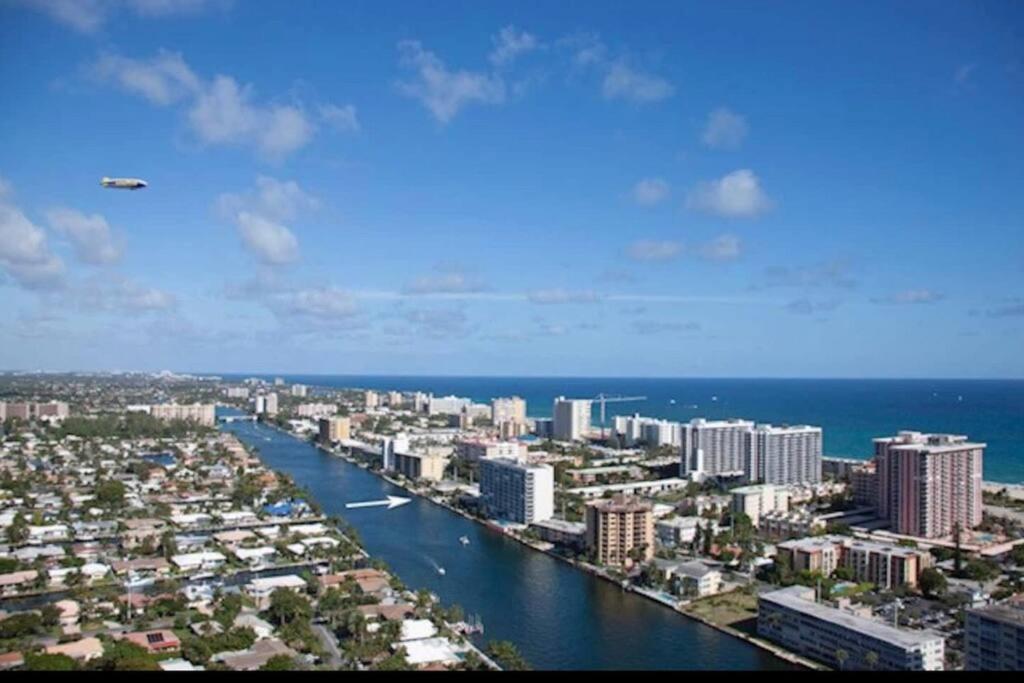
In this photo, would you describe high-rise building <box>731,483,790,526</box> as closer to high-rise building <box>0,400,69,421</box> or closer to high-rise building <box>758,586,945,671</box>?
high-rise building <box>758,586,945,671</box>

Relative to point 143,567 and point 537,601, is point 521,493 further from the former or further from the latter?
point 143,567

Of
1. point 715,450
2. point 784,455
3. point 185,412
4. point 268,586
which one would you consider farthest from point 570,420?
point 268,586

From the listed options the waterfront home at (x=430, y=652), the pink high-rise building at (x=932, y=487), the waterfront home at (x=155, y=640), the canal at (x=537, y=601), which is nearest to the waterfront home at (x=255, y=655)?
the waterfront home at (x=155, y=640)

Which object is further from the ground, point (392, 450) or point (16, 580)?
point (392, 450)

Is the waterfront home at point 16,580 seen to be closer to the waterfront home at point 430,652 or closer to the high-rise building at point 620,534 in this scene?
the waterfront home at point 430,652

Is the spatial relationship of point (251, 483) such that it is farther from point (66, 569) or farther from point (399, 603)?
point (399, 603)

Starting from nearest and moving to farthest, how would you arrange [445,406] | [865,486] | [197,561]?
[197,561] < [865,486] < [445,406]
